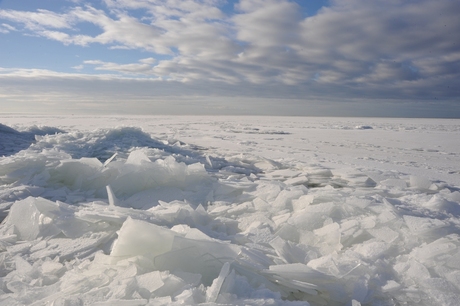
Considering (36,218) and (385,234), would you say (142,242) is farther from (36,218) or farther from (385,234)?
(385,234)

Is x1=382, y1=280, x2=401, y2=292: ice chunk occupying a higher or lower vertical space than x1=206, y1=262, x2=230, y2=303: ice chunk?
lower

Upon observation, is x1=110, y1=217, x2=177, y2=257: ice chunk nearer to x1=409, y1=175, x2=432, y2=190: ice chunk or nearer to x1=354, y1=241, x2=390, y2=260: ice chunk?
x1=354, y1=241, x2=390, y2=260: ice chunk

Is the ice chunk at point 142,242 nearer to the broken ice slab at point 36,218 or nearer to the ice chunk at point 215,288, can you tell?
the ice chunk at point 215,288

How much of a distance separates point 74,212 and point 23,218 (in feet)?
1.38

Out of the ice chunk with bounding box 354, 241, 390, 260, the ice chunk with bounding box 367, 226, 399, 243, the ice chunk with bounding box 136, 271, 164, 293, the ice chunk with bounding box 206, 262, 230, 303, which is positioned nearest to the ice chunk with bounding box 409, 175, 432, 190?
the ice chunk with bounding box 367, 226, 399, 243

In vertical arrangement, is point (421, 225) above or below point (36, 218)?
above

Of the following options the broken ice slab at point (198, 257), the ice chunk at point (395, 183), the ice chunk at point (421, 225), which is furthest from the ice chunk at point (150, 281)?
the ice chunk at point (395, 183)

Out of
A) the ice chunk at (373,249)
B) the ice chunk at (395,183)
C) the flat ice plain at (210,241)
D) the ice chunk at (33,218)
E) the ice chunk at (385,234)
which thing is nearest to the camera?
the flat ice plain at (210,241)

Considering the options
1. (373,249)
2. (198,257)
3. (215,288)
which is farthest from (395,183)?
(215,288)

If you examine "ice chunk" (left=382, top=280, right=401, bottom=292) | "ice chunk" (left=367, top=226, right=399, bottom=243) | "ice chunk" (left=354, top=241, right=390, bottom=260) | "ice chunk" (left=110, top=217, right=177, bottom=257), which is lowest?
"ice chunk" (left=382, top=280, right=401, bottom=292)

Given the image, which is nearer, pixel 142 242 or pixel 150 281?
pixel 150 281

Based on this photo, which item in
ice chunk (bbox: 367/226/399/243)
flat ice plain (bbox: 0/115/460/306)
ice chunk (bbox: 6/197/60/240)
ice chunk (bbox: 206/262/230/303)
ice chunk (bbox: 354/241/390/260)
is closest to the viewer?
ice chunk (bbox: 206/262/230/303)

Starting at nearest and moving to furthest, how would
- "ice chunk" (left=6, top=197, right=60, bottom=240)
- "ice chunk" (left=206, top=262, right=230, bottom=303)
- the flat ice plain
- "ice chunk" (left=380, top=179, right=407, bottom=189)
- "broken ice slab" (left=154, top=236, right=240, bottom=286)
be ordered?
"ice chunk" (left=206, top=262, right=230, bottom=303) → the flat ice plain → "broken ice slab" (left=154, top=236, right=240, bottom=286) → "ice chunk" (left=6, top=197, right=60, bottom=240) → "ice chunk" (left=380, top=179, right=407, bottom=189)

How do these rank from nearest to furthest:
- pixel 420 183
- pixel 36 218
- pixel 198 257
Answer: pixel 198 257
pixel 36 218
pixel 420 183
